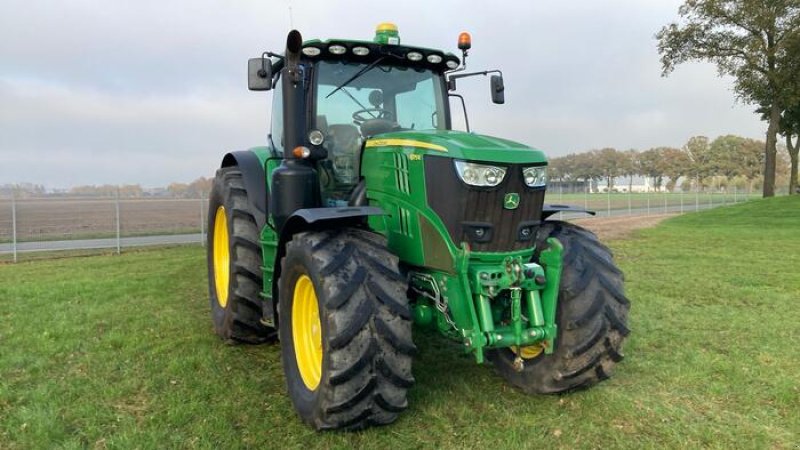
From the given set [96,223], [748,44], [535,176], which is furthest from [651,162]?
[535,176]

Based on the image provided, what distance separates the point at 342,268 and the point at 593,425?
6.15 feet

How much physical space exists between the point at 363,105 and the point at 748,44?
2783cm

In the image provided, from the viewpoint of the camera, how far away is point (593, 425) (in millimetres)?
3734

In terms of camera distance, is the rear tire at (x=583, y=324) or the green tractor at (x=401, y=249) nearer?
the green tractor at (x=401, y=249)

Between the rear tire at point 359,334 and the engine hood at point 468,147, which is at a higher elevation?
the engine hood at point 468,147

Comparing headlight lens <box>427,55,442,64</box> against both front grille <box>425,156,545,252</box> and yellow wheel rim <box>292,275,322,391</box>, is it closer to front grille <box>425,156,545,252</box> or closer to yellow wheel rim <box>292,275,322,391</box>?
front grille <box>425,156,545,252</box>

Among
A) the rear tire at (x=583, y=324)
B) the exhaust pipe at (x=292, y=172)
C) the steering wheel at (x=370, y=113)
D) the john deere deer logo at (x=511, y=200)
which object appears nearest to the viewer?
the john deere deer logo at (x=511, y=200)

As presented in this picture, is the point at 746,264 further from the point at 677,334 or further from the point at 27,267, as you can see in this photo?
the point at 27,267

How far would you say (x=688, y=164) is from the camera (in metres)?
89.6

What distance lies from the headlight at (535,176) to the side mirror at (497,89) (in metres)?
1.57

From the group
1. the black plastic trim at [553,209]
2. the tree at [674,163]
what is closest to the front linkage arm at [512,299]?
the black plastic trim at [553,209]

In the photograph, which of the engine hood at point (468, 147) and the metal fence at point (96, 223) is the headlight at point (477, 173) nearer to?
the engine hood at point (468, 147)

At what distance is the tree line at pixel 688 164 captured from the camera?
268ft

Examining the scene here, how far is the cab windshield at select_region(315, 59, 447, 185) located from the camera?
4719mm
